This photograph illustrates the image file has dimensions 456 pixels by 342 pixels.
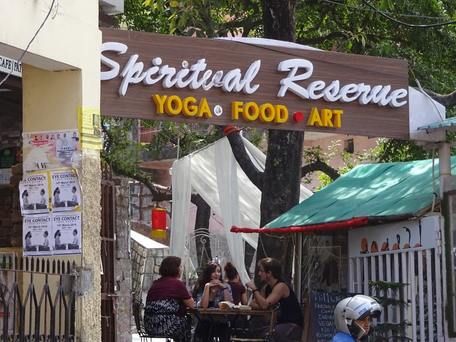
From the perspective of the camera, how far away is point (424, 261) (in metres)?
11.4

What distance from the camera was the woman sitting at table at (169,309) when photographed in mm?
11734

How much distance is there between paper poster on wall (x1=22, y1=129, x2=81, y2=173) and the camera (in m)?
8.28

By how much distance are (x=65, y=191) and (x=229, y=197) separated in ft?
23.6

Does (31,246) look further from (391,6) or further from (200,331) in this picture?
(391,6)

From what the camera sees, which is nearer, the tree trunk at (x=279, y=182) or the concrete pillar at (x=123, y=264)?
the concrete pillar at (x=123, y=264)

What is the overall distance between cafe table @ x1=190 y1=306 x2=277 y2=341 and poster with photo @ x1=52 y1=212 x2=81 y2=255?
372 centimetres

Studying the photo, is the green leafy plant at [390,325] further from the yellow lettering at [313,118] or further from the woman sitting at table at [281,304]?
the yellow lettering at [313,118]

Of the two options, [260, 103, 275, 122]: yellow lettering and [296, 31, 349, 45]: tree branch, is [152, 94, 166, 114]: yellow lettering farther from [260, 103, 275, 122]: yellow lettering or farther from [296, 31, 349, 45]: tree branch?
[296, 31, 349, 45]: tree branch

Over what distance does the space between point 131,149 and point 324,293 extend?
917cm

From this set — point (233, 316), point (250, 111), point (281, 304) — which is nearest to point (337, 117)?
point (250, 111)

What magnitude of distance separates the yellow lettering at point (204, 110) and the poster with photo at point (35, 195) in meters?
2.64

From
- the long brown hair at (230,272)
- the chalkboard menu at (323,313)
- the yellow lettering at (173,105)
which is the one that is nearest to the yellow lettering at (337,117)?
the yellow lettering at (173,105)

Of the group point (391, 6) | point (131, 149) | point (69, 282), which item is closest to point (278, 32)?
point (391, 6)

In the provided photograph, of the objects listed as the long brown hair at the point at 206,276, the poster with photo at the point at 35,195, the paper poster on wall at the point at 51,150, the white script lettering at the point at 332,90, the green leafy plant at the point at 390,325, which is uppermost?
the white script lettering at the point at 332,90
